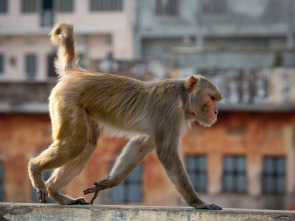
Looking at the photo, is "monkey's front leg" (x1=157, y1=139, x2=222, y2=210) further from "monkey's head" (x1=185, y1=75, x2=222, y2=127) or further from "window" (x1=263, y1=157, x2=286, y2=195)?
"window" (x1=263, y1=157, x2=286, y2=195)

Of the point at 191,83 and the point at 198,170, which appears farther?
the point at 198,170

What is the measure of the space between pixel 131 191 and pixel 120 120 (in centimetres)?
1150

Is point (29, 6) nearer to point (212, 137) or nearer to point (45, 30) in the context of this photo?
point (45, 30)

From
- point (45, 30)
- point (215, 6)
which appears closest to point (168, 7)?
point (215, 6)

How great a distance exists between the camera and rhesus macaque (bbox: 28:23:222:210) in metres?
4.59

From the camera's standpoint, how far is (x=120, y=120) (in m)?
4.79

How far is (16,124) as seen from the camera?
16156 millimetres

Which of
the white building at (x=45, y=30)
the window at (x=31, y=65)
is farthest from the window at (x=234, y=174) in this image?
the window at (x=31, y=65)

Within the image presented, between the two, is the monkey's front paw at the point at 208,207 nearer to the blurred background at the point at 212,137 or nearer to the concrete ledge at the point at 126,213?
the concrete ledge at the point at 126,213

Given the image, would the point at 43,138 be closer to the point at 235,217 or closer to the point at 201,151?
the point at 201,151

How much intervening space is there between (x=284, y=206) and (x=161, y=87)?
11651 mm

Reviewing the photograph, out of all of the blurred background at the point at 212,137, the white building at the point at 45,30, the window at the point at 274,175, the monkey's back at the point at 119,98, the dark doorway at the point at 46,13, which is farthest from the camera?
the dark doorway at the point at 46,13

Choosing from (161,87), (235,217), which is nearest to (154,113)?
(161,87)

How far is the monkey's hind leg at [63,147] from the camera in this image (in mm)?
4578
